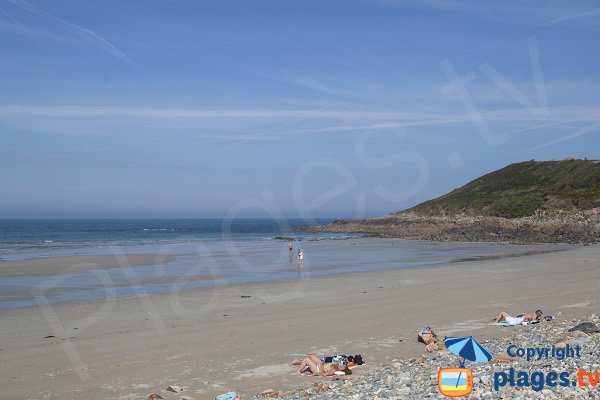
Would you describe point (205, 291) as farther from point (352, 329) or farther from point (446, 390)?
point (446, 390)

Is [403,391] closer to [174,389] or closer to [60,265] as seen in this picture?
[174,389]

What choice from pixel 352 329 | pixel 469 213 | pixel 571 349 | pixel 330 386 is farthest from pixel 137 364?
pixel 469 213

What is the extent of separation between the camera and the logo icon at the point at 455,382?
6.76 m

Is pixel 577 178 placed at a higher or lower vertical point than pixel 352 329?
higher

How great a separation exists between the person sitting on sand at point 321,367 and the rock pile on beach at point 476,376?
24 centimetres

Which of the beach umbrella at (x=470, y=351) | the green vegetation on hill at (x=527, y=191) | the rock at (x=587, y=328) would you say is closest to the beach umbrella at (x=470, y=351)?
the beach umbrella at (x=470, y=351)

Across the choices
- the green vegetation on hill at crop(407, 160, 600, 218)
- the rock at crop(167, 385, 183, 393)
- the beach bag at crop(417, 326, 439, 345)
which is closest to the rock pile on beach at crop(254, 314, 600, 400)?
the beach bag at crop(417, 326, 439, 345)

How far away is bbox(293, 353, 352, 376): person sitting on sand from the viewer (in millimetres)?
8711

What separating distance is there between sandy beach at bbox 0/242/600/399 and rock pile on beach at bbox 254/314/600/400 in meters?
0.64

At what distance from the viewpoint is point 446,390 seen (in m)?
6.81

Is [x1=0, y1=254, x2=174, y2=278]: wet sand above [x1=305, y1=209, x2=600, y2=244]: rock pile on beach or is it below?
below

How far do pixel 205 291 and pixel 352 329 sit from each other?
7993 millimetres

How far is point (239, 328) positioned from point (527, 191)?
2761 inches

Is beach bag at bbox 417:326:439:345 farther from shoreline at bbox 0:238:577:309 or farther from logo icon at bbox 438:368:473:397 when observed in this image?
shoreline at bbox 0:238:577:309
